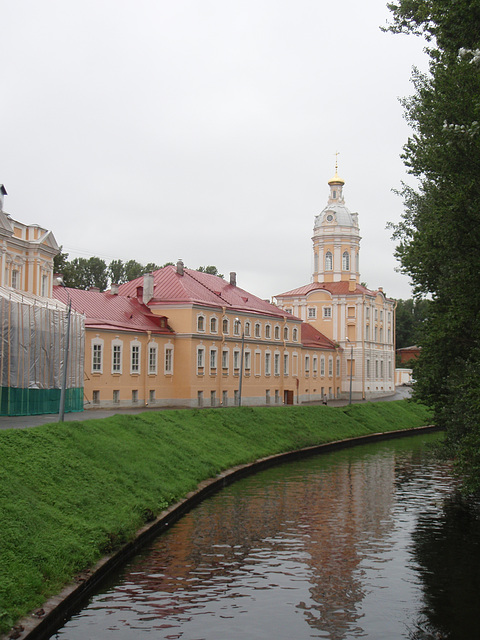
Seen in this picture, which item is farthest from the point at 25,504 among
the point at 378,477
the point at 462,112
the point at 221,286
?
the point at 221,286

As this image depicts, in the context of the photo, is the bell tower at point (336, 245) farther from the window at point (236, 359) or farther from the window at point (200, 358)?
the window at point (200, 358)

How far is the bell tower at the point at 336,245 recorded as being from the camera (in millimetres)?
82625

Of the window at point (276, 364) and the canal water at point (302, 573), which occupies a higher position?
the window at point (276, 364)

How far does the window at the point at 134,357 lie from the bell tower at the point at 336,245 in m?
38.0

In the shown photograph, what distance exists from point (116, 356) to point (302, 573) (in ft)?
107

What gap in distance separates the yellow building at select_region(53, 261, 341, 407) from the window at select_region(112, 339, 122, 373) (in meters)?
0.06

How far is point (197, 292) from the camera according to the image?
5622 cm

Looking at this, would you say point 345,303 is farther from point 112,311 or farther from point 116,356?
point 116,356

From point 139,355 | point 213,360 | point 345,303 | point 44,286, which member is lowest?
point 213,360

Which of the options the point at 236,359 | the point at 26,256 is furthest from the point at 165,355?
the point at 26,256

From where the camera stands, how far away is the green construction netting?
31.7 m

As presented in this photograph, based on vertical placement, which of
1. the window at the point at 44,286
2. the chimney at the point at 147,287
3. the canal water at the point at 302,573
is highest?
the chimney at the point at 147,287

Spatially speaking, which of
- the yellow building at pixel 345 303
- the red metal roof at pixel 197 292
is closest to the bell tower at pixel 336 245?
the yellow building at pixel 345 303

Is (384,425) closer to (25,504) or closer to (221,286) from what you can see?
(221,286)
